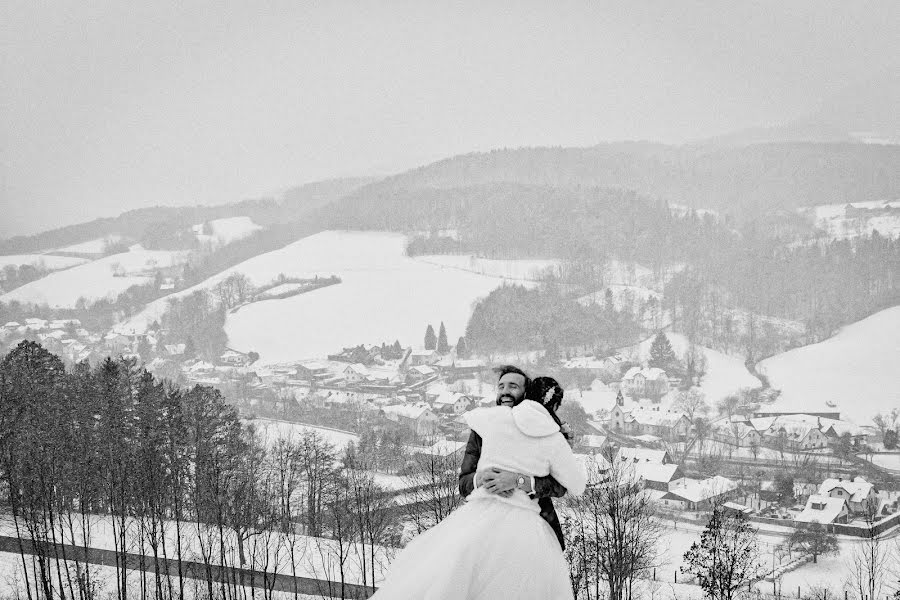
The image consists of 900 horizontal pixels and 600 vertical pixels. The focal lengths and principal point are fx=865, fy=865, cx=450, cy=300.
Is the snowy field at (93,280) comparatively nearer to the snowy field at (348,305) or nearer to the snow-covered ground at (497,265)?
the snowy field at (348,305)

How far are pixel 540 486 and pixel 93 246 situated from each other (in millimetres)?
159336

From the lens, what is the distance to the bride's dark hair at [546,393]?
341 cm

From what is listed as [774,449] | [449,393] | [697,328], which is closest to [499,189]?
[697,328]

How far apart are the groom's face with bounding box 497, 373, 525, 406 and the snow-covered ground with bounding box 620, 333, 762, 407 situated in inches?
2226

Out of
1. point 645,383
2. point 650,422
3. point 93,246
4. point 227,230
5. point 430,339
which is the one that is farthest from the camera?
point 227,230

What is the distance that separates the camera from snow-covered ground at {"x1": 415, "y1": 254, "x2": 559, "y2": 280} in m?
109

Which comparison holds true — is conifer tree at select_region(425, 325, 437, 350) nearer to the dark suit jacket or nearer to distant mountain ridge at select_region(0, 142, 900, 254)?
distant mountain ridge at select_region(0, 142, 900, 254)

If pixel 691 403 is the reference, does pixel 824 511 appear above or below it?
above

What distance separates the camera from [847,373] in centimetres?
6538

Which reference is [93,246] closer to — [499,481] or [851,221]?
[851,221]

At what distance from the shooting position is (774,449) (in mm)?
45312

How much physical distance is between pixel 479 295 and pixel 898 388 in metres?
44.7

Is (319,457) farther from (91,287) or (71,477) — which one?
(91,287)

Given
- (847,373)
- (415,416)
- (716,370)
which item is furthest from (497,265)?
(415,416)
